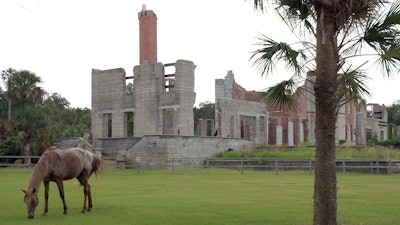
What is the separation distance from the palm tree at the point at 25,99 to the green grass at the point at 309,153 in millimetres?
13881

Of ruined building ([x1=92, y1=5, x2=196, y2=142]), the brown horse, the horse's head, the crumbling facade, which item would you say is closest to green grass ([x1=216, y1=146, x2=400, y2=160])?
the crumbling facade

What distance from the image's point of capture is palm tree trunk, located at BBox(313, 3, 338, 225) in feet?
26.8

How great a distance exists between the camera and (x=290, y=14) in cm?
948

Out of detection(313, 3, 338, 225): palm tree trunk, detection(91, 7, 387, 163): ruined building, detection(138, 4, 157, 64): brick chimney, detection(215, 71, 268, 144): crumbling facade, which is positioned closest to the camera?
detection(313, 3, 338, 225): palm tree trunk

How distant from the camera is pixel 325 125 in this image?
27.1 feet

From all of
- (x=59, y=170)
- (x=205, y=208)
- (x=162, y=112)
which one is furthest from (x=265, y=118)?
(x=59, y=170)

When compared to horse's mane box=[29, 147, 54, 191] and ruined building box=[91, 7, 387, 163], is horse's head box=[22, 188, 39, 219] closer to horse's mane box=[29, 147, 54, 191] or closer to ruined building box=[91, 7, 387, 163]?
horse's mane box=[29, 147, 54, 191]

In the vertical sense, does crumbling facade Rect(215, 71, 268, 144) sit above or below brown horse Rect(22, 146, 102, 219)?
above

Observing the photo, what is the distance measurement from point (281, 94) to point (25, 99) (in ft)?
112

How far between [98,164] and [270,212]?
13.9 feet

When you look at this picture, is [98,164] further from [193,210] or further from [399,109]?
[399,109]

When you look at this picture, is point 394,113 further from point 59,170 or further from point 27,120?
point 59,170

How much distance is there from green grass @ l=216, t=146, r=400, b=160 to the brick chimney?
43.8ft

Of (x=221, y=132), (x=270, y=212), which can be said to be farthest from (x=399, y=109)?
(x=270, y=212)
